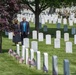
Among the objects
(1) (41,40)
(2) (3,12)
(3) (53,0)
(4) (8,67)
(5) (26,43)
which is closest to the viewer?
(4) (8,67)

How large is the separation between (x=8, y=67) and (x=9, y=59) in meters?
1.87

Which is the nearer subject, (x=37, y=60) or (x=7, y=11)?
(x=37, y=60)

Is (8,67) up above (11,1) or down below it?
below

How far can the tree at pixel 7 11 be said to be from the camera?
1966 centimetres

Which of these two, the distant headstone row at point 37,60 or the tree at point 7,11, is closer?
the distant headstone row at point 37,60

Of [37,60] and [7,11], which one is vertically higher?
[7,11]

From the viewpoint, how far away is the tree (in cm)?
1966

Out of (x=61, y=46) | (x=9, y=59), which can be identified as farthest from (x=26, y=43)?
(x=9, y=59)

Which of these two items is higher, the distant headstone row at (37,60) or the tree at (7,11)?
the tree at (7,11)

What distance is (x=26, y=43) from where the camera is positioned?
2222cm

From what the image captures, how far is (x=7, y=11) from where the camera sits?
19.9 m

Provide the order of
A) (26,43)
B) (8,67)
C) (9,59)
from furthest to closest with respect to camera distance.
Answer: (26,43)
(9,59)
(8,67)

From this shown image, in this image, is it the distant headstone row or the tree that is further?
the tree

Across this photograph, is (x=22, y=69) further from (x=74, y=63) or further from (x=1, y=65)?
(x=74, y=63)
